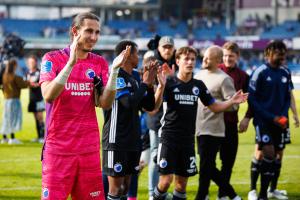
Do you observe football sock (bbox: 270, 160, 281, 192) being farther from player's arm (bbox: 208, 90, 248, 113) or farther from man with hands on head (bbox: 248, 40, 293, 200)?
player's arm (bbox: 208, 90, 248, 113)

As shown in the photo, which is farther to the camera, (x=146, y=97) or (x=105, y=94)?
(x=146, y=97)

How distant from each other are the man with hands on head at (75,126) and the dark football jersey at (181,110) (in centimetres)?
242

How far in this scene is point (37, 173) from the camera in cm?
1280

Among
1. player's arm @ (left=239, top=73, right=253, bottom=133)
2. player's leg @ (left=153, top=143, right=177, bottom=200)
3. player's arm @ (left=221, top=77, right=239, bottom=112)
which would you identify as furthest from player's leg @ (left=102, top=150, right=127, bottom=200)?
player's arm @ (left=239, top=73, right=253, bottom=133)

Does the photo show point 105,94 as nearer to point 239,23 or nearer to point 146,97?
point 146,97

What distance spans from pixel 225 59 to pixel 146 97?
8.23ft

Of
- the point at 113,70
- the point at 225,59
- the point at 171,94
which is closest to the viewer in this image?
the point at 113,70

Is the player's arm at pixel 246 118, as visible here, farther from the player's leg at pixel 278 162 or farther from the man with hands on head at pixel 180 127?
the man with hands on head at pixel 180 127

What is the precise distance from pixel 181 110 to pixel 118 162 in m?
1.10

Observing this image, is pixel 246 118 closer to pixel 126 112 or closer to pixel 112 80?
pixel 126 112

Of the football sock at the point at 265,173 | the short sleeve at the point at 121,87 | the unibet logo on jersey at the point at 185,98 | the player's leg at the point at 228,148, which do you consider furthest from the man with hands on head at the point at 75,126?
the player's leg at the point at 228,148

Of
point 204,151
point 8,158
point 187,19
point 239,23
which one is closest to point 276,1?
point 239,23

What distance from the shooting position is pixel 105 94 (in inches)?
237

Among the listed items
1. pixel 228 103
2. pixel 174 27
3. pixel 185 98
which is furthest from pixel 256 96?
pixel 174 27
